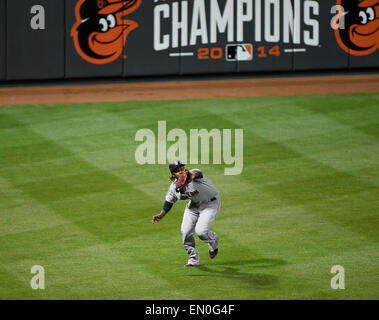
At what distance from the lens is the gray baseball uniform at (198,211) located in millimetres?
12406

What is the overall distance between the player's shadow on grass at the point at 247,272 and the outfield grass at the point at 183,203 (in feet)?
0.10

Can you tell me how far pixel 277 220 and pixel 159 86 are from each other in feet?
35.6

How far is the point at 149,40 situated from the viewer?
24.6 m

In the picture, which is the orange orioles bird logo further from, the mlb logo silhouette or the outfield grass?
the mlb logo silhouette

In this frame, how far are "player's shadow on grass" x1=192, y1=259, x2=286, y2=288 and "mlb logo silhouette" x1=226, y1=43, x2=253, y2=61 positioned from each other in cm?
1295

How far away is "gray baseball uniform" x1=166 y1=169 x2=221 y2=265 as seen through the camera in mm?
12406

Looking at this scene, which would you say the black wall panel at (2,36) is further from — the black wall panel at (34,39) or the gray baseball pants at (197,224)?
the gray baseball pants at (197,224)

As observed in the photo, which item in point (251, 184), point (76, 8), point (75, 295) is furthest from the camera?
point (76, 8)

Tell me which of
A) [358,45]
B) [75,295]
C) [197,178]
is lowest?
[75,295]

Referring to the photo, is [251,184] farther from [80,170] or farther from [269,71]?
[269,71]

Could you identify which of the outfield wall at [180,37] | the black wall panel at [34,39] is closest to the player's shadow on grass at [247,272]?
the outfield wall at [180,37]

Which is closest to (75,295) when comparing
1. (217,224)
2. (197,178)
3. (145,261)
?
(145,261)

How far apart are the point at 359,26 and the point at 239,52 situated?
12.6 feet

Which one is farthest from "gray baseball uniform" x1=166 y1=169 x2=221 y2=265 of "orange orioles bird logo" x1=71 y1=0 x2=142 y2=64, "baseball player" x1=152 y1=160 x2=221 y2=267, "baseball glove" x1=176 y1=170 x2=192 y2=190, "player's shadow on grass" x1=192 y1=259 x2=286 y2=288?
"orange orioles bird logo" x1=71 y1=0 x2=142 y2=64
